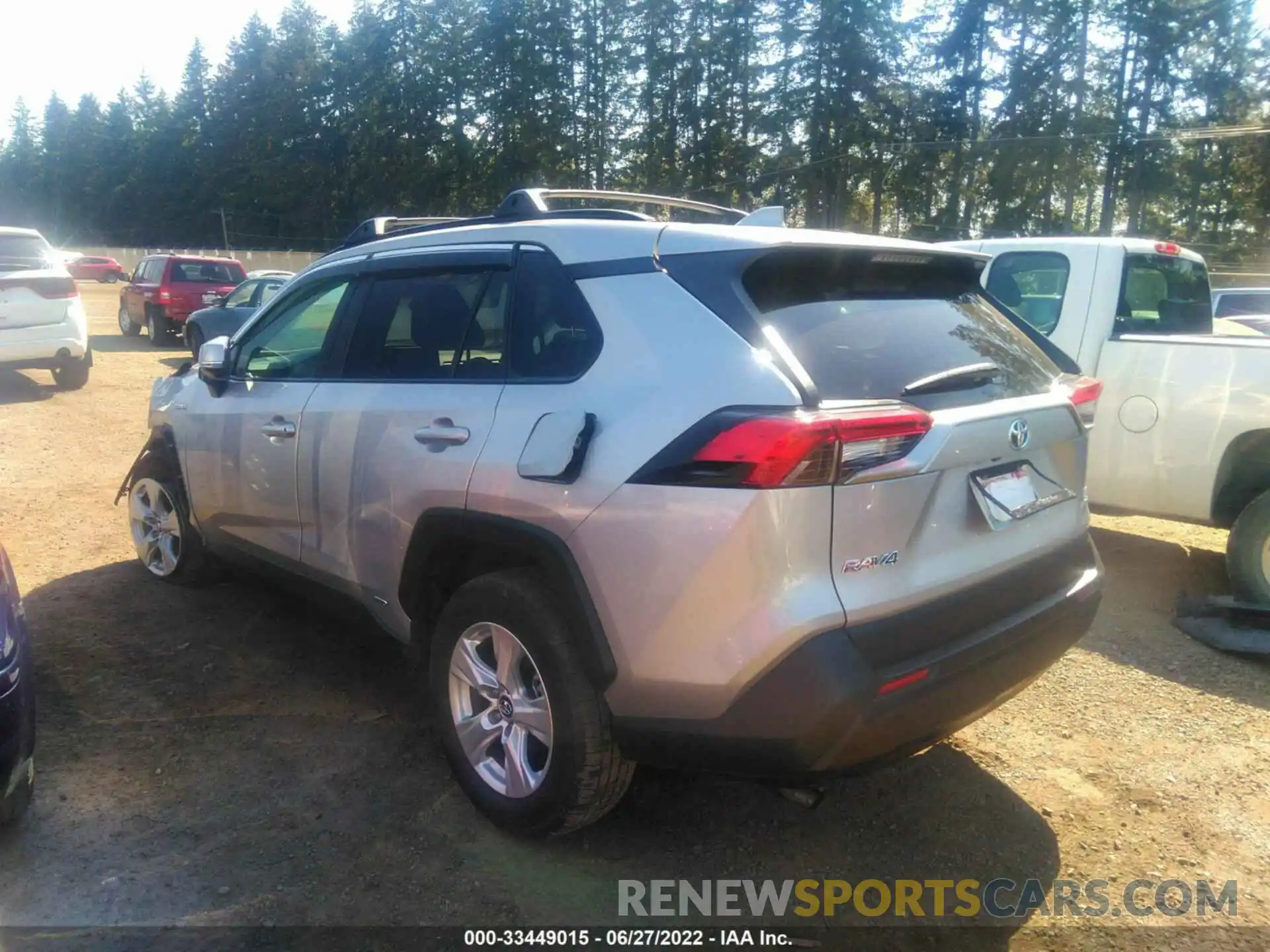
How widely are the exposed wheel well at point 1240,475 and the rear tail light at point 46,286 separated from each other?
11.4 metres

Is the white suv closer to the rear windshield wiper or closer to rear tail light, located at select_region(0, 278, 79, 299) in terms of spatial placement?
rear tail light, located at select_region(0, 278, 79, 299)

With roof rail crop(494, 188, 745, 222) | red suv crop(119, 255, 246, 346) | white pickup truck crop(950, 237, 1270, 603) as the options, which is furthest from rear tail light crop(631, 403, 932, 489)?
red suv crop(119, 255, 246, 346)

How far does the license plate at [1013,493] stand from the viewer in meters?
2.69

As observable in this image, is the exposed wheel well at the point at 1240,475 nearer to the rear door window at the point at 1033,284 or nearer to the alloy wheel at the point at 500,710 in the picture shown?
the rear door window at the point at 1033,284

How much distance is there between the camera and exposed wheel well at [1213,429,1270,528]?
4883 mm

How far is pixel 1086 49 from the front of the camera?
38000 mm

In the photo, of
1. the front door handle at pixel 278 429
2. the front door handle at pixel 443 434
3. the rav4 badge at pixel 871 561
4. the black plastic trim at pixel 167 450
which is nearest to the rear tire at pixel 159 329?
the black plastic trim at pixel 167 450

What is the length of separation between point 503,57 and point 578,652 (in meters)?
54.2

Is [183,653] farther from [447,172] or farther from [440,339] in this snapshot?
[447,172]

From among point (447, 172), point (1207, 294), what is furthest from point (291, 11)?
point (1207, 294)

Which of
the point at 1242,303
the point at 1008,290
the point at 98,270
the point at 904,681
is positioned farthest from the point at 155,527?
the point at 98,270

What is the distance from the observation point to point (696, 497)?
7.80 feet

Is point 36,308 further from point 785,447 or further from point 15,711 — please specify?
point 785,447

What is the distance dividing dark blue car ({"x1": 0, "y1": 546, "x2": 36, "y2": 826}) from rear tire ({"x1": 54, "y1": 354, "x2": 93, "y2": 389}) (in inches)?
395
